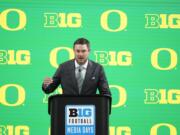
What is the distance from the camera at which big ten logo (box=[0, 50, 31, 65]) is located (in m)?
5.68

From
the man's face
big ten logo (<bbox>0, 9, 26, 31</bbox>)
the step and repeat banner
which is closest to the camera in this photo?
the man's face

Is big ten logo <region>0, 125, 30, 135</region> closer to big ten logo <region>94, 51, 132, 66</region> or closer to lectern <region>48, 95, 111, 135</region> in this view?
big ten logo <region>94, 51, 132, 66</region>

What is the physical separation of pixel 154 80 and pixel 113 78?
46 cm

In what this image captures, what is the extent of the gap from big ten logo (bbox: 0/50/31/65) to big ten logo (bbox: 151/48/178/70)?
4.60 feet

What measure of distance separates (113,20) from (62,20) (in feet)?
1.90

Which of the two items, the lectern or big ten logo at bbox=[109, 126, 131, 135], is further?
big ten logo at bbox=[109, 126, 131, 135]

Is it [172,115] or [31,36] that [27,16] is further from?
[172,115]

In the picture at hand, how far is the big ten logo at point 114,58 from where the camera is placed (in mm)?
5699

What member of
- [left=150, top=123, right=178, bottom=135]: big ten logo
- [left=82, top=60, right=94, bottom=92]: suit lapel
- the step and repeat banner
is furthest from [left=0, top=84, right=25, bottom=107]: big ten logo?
[left=82, top=60, right=94, bottom=92]: suit lapel

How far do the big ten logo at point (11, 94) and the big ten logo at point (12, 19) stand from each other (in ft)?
2.15

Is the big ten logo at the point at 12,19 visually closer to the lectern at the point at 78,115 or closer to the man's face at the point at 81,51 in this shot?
the man's face at the point at 81,51

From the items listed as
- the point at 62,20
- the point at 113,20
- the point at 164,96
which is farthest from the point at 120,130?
the point at 62,20

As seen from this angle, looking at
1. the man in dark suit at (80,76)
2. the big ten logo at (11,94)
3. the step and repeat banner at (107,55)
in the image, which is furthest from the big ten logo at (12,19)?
the man in dark suit at (80,76)

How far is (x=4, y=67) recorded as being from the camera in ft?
18.6
